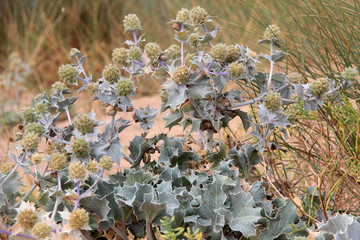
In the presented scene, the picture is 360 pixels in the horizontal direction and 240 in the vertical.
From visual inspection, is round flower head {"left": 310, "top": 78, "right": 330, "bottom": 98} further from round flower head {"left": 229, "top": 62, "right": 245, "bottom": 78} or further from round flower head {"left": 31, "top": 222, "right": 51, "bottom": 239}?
round flower head {"left": 31, "top": 222, "right": 51, "bottom": 239}

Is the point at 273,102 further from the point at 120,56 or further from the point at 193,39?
the point at 120,56

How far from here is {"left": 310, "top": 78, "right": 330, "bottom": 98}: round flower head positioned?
1.31 metres

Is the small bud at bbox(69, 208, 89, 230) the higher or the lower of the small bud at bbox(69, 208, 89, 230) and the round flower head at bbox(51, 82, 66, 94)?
the lower

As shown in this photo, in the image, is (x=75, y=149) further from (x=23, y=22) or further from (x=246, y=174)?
(x=23, y=22)

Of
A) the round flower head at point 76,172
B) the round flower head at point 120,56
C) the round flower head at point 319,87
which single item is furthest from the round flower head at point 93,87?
the round flower head at point 319,87

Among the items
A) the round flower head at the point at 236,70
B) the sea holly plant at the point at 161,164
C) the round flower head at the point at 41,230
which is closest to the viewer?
the round flower head at the point at 41,230

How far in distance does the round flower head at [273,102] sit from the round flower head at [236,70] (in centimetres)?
11

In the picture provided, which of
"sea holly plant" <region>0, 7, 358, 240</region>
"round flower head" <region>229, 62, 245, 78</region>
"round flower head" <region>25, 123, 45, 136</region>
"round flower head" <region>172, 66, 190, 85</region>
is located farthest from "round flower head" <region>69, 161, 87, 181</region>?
"round flower head" <region>229, 62, 245, 78</region>

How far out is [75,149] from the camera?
122 centimetres

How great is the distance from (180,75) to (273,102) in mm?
278

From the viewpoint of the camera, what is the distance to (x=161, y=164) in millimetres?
1440

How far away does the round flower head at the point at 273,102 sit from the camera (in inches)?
50.3

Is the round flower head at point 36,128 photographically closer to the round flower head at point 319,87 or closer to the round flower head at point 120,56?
the round flower head at point 120,56

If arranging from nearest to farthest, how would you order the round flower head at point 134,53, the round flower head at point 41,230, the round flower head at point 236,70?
the round flower head at point 41,230 → the round flower head at point 236,70 → the round flower head at point 134,53
